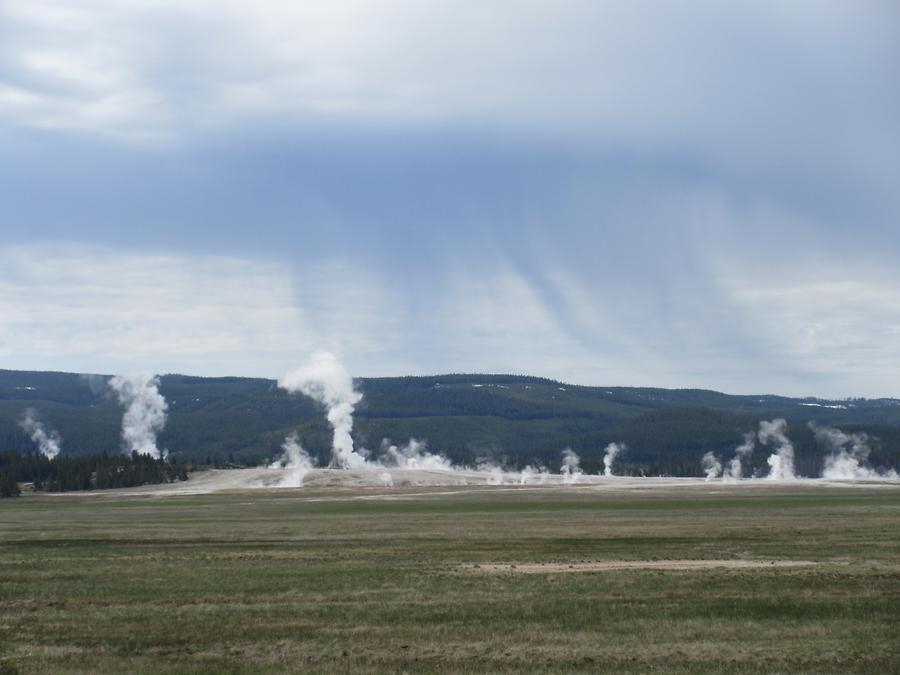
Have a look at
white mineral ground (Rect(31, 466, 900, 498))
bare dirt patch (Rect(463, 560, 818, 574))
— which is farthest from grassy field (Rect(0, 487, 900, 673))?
white mineral ground (Rect(31, 466, 900, 498))

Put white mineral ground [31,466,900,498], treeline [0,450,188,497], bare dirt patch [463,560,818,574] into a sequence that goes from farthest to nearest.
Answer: treeline [0,450,188,497], white mineral ground [31,466,900,498], bare dirt patch [463,560,818,574]

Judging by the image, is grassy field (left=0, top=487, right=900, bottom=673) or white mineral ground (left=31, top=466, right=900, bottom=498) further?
white mineral ground (left=31, top=466, right=900, bottom=498)

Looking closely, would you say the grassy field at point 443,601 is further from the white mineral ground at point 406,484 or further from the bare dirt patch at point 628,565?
the white mineral ground at point 406,484

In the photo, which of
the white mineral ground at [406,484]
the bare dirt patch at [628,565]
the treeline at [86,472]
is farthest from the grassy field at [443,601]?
the treeline at [86,472]

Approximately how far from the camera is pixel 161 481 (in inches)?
6417

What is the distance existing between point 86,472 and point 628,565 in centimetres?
13427

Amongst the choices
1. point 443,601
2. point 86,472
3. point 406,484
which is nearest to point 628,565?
point 443,601

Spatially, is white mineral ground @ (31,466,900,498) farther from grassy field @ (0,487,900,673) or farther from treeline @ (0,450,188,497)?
grassy field @ (0,487,900,673)

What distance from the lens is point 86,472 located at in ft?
522

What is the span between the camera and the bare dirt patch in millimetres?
40438

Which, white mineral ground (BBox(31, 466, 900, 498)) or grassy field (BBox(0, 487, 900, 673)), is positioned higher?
grassy field (BBox(0, 487, 900, 673))

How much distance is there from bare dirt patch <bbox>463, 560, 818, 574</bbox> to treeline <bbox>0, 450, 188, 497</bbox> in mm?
126870

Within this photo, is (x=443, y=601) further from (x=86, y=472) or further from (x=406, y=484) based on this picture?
(x=86, y=472)

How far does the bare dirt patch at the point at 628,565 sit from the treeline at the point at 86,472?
12687 cm
